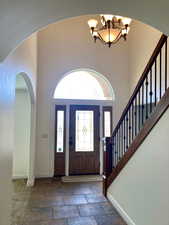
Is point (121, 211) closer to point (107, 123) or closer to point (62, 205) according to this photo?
point (62, 205)

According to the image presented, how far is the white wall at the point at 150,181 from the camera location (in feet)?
6.93

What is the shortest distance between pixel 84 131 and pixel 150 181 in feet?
12.4

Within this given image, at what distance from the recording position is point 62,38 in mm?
6074

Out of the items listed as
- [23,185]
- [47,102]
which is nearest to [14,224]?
[23,185]

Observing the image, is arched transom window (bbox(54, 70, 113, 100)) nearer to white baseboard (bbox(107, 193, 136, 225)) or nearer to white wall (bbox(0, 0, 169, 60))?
white baseboard (bbox(107, 193, 136, 225))

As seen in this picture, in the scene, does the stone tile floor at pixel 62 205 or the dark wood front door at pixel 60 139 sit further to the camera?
the dark wood front door at pixel 60 139

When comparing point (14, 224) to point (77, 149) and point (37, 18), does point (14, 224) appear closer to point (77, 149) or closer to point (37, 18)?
point (37, 18)

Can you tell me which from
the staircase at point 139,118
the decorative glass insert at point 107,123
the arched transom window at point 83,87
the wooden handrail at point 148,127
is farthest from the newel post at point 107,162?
the arched transom window at point 83,87

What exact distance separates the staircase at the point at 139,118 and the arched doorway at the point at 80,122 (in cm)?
164

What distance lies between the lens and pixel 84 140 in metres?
6.09

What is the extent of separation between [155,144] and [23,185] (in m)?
3.78

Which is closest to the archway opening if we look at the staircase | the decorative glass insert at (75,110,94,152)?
the decorative glass insert at (75,110,94,152)

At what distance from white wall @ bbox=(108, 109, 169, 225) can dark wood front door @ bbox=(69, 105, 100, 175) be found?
107 inches

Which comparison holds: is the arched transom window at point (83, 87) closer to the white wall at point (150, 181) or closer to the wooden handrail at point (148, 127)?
the wooden handrail at point (148, 127)
